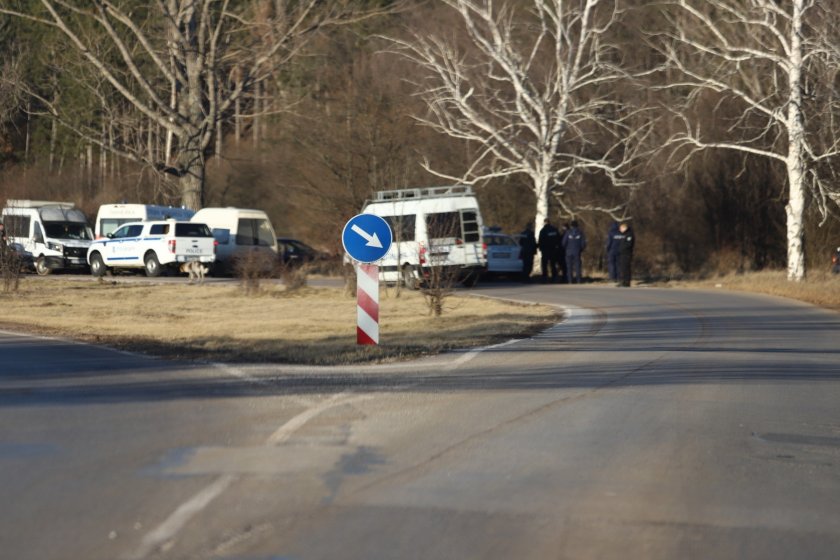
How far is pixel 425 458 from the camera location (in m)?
8.24

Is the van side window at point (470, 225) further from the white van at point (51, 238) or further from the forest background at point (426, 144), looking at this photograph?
the white van at point (51, 238)

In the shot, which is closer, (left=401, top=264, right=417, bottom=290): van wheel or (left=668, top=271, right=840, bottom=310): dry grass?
(left=668, top=271, right=840, bottom=310): dry grass

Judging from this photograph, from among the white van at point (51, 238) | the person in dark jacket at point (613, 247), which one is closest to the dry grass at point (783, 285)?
the person in dark jacket at point (613, 247)

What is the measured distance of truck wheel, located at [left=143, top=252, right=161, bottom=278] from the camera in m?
38.6

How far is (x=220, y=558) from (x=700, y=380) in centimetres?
811

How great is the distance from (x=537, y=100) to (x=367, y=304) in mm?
23623

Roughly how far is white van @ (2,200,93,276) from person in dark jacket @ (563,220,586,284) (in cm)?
1669

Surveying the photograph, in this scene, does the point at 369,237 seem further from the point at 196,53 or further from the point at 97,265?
the point at 196,53

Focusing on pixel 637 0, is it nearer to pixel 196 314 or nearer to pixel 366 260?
pixel 196 314

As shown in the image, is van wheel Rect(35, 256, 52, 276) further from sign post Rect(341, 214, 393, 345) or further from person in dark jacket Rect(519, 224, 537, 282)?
sign post Rect(341, 214, 393, 345)

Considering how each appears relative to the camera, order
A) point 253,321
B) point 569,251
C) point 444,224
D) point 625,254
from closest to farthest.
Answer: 1. point 253,321
2. point 444,224
3. point 625,254
4. point 569,251

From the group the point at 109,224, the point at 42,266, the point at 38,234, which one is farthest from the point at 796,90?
the point at 42,266

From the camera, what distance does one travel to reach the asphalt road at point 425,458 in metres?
6.10

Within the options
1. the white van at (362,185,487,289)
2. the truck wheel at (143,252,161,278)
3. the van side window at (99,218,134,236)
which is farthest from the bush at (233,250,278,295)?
the van side window at (99,218,134,236)
